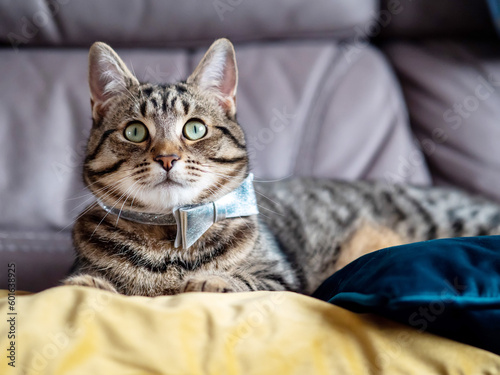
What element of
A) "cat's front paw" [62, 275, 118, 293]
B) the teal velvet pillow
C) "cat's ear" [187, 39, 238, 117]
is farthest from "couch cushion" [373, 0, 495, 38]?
"cat's front paw" [62, 275, 118, 293]

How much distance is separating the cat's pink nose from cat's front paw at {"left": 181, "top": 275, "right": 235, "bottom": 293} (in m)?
0.22

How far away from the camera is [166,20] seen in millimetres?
1481

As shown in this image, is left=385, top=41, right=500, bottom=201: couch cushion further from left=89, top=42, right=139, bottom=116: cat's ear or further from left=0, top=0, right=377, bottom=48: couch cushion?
left=89, top=42, right=139, bottom=116: cat's ear

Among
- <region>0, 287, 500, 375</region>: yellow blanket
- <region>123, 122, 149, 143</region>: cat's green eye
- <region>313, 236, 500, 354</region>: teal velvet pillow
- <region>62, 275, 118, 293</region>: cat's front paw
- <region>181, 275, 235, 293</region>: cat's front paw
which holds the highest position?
<region>123, 122, 149, 143</region>: cat's green eye

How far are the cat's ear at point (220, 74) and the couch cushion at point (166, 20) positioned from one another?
548 mm

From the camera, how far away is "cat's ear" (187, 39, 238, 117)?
3.26ft

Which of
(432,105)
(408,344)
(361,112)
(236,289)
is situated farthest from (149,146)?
(432,105)

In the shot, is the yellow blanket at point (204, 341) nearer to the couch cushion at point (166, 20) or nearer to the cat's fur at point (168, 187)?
the cat's fur at point (168, 187)

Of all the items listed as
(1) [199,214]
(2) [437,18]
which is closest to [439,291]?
(1) [199,214]

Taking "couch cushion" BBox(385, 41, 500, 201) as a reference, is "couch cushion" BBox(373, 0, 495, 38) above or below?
above

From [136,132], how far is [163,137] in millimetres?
73

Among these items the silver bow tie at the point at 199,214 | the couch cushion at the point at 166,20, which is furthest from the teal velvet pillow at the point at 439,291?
the couch cushion at the point at 166,20

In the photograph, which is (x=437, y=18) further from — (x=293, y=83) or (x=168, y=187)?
(x=168, y=187)

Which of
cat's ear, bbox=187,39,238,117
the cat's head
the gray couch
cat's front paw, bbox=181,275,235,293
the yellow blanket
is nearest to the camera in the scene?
the yellow blanket
